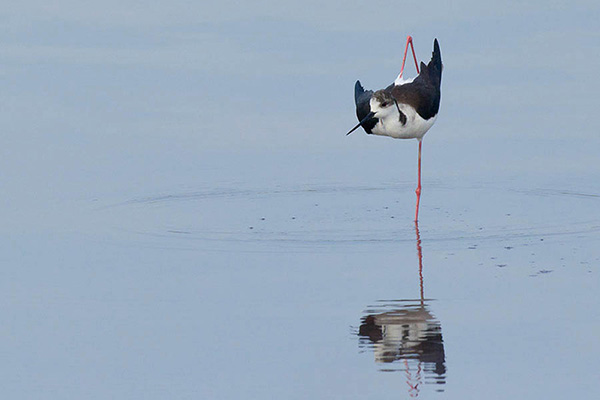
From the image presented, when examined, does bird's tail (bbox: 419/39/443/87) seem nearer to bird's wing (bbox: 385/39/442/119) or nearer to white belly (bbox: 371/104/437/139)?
bird's wing (bbox: 385/39/442/119)

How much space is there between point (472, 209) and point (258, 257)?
2.33 metres

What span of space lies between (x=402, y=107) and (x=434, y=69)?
122cm

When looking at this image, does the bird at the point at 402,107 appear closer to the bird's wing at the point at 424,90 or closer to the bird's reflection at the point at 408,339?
the bird's wing at the point at 424,90

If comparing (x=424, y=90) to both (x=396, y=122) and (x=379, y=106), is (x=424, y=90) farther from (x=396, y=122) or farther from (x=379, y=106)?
(x=379, y=106)

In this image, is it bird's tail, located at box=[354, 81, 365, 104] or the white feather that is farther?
bird's tail, located at box=[354, 81, 365, 104]

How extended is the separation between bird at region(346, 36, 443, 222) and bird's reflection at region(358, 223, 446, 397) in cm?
281

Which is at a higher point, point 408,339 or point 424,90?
A: point 424,90

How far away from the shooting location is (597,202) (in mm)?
10125

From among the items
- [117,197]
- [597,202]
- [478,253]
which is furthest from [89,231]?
[597,202]

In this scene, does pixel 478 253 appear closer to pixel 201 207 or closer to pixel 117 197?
pixel 201 207

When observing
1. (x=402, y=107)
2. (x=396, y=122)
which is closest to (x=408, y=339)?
(x=396, y=122)

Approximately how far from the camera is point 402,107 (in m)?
10.4

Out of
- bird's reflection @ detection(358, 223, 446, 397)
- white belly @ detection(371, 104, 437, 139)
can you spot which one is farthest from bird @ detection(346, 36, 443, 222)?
bird's reflection @ detection(358, 223, 446, 397)

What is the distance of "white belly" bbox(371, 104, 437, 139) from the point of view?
33.7 ft
